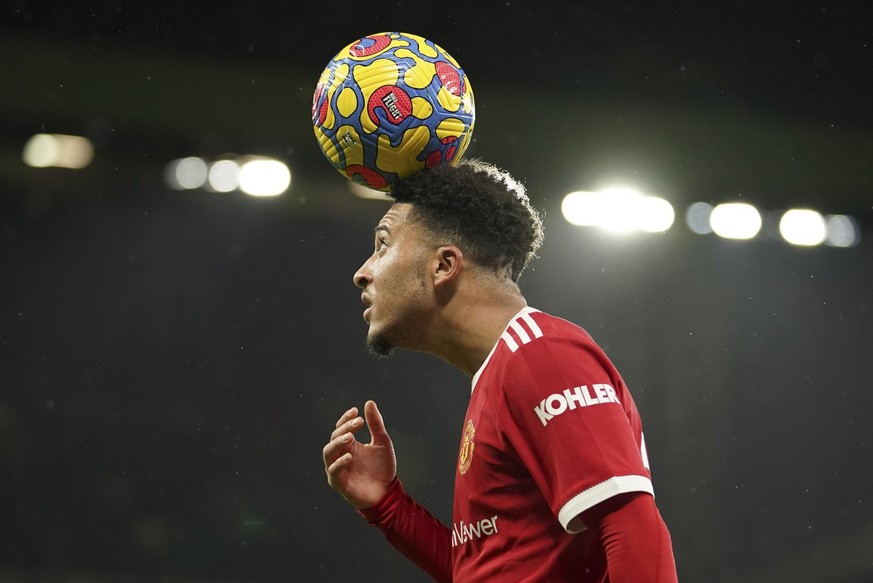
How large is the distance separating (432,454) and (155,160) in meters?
2.47

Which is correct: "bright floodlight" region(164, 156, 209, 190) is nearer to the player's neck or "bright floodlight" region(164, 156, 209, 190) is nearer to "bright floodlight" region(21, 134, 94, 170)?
"bright floodlight" region(21, 134, 94, 170)

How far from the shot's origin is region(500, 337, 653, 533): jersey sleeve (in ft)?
4.03

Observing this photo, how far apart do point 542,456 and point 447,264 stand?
0.49m

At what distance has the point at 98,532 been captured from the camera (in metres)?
5.30

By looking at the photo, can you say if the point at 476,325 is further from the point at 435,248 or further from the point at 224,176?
the point at 224,176

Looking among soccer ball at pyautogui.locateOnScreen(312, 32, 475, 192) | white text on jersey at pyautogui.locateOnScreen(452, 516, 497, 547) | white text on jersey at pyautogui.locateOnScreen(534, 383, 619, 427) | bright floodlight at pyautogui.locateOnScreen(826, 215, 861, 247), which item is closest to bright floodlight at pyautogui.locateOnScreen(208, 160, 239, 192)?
bright floodlight at pyautogui.locateOnScreen(826, 215, 861, 247)

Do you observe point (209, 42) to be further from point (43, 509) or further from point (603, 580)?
point (603, 580)

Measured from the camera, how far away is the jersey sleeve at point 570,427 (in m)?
1.23

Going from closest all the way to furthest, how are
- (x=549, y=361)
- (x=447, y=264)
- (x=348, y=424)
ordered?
(x=549, y=361) → (x=447, y=264) → (x=348, y=424)

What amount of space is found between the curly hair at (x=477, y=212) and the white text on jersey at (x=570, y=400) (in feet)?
1.47

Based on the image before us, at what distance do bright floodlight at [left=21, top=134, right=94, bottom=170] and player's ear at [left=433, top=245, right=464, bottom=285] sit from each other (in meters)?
4.71

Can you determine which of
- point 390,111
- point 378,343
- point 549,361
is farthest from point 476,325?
point 390,111

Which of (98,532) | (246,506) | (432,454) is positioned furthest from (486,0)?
(98,532)

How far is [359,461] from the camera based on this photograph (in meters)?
1.87
